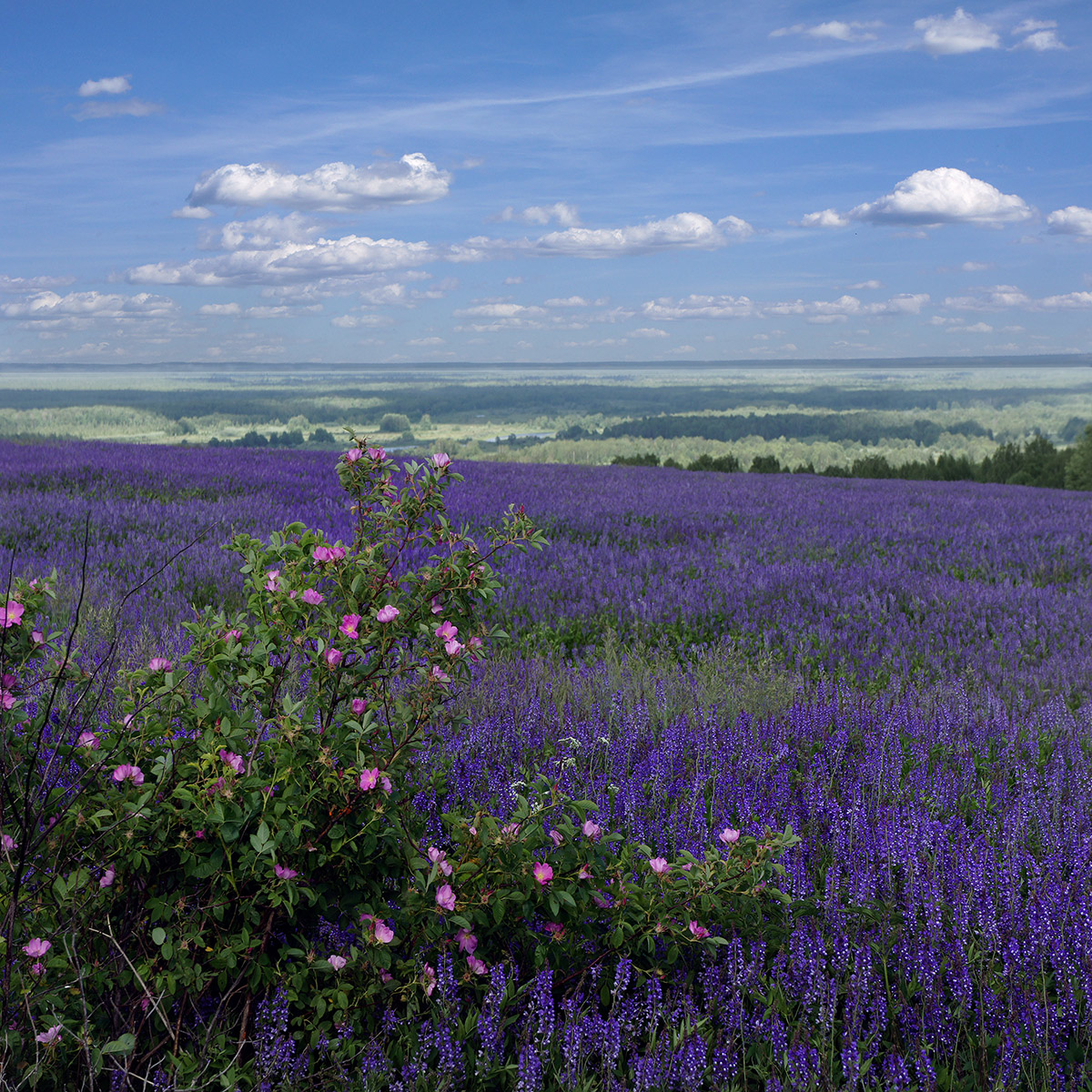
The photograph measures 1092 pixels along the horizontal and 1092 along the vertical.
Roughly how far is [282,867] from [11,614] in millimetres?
837

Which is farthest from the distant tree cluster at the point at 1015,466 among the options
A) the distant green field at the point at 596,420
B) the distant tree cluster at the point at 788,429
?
the distant tree cluster at the point at 788,429

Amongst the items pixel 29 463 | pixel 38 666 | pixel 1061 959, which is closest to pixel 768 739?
pixel 1061 959

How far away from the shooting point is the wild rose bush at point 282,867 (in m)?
1.76

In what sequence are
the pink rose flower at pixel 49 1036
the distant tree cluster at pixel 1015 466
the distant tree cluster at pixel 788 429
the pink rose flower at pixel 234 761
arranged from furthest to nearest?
the distant tree cluster at pixel 788 429, the distant tree cluster at pixel 1015 466, the pink rose flower at pixel 234 761, the pink rose flower at pixel 49 1036

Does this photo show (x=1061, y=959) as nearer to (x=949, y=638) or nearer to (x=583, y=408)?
(x=949, y=638)

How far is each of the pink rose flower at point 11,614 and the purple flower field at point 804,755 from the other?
0.20 meters

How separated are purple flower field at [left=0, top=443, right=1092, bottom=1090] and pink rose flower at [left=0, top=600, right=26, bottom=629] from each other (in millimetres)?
201

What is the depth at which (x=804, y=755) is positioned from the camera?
150 inches

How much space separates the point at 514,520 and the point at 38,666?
167cm

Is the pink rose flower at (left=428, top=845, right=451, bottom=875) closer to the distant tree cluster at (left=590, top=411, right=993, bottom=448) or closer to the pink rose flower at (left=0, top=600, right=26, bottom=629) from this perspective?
the pink rose flower at (left=0, top=600, right=26, bottom=629)

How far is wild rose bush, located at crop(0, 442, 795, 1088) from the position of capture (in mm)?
1764

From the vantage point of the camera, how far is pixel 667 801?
10.6 feet

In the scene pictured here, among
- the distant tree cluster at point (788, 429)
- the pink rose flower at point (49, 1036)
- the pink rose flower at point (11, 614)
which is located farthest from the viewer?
the distant tree cluster at point (788, 429)

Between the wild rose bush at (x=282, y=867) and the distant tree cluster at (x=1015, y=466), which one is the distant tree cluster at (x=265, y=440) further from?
the wild rose bush at (x=282, y=867)
